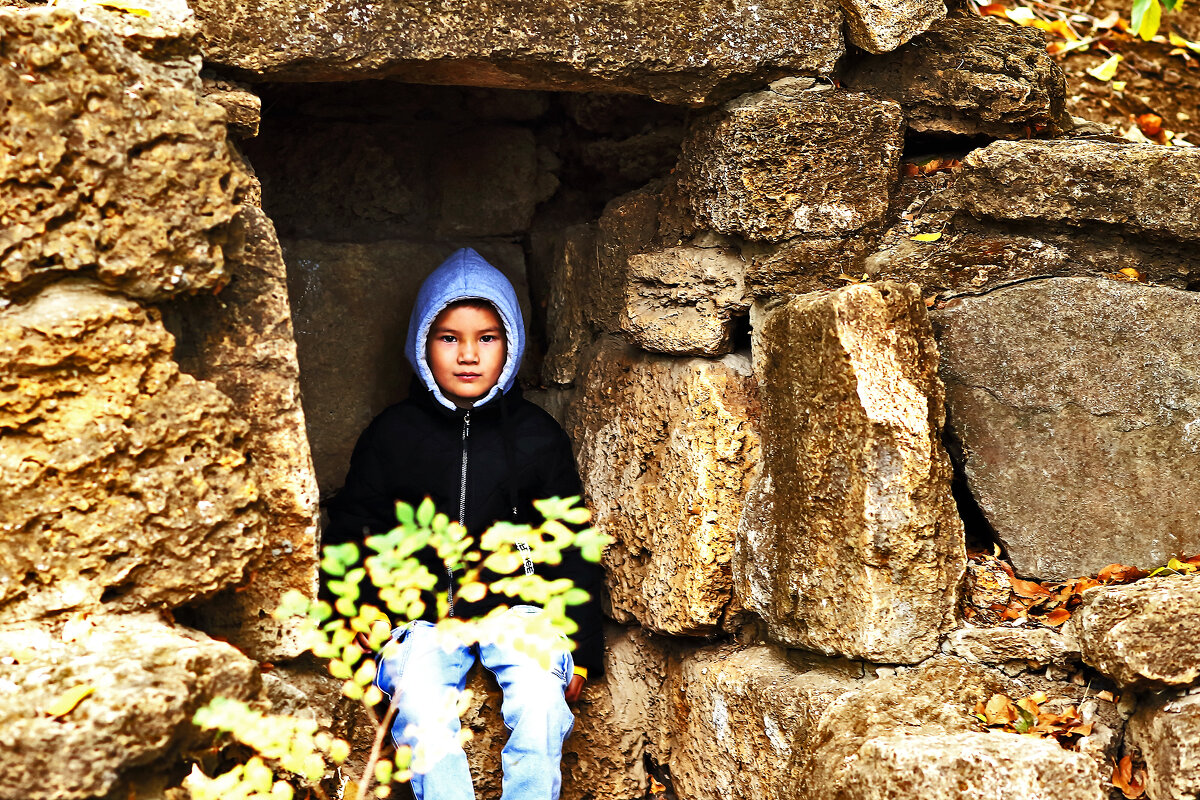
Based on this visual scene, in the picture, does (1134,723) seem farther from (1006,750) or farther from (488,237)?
(488,237)

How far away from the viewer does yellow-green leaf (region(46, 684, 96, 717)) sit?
1.53 metres

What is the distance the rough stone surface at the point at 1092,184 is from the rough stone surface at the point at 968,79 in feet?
0.42

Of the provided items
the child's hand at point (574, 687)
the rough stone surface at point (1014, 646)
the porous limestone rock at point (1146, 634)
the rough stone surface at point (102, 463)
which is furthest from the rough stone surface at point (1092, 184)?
the rough stone surface at point (102, 463)

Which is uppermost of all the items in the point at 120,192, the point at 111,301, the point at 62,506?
the point at 120,192

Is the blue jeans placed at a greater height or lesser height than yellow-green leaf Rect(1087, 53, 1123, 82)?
lesser

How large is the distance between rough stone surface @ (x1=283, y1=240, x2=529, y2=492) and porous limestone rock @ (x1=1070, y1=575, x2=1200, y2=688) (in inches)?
74.5

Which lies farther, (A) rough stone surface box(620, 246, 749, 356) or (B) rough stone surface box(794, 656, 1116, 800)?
(A) rough stone surface box(620, 246, 749, 356)

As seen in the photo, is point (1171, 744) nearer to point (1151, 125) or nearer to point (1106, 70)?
point (1151, 125)

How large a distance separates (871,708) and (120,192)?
1687mm

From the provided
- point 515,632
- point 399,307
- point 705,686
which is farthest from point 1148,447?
point 399,307

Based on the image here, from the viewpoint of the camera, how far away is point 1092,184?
2.38 m

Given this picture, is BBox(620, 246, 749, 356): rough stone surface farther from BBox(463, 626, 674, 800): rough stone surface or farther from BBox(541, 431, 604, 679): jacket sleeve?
BBox(463, 626, 674, 800): rough stone surface

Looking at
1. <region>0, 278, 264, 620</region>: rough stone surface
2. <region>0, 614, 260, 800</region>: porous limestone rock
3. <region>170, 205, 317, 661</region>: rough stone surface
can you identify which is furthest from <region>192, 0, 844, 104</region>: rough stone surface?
<region>0, 614, 260, 800</region>: porous limestone rock

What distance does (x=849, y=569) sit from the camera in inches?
86.4
